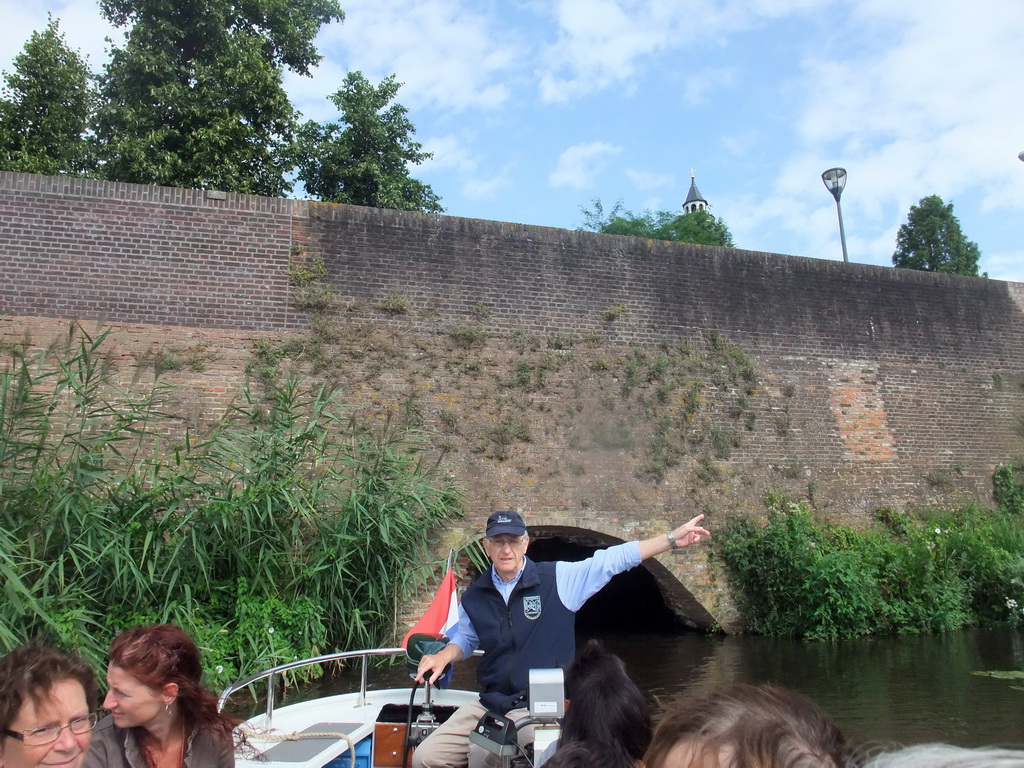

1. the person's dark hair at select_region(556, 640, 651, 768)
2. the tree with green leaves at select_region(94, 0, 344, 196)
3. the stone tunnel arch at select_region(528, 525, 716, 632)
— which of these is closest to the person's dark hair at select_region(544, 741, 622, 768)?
the person's dark hair at select_region(556, 640, 651, 768)

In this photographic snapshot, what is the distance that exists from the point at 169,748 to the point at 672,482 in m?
8.22

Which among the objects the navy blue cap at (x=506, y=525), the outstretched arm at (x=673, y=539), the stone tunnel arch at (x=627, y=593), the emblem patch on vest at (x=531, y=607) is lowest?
the stone tunnel arch at (x=627, y=593)

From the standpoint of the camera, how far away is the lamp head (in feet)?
46.6

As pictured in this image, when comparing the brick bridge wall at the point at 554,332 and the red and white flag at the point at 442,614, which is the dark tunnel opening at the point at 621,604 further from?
the red and white flag at the point at 442,614

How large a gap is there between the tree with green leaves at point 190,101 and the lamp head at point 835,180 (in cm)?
1033

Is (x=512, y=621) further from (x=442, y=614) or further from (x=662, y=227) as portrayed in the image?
(x=662, y=227)

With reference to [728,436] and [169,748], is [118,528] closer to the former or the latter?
[169,748]

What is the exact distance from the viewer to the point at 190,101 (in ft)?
46.1

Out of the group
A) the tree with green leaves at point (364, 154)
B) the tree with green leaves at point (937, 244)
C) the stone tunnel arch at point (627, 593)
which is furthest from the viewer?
the tree with green leaves at point (937, 244)

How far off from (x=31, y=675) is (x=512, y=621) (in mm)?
2081

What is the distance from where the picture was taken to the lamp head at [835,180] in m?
14.2

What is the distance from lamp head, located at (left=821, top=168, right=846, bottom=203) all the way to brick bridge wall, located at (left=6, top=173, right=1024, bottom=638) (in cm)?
272

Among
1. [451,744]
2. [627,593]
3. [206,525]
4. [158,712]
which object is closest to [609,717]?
[158,712]

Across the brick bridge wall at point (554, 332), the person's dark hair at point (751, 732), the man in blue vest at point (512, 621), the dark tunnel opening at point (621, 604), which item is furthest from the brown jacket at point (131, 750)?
the dark tunnel opening at point (621, 604)
